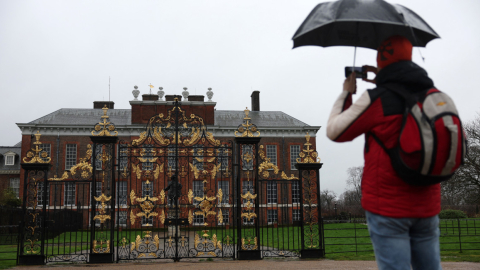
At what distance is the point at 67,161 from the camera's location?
1267 inches

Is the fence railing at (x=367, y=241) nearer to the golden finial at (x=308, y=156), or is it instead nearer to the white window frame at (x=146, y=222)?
the golden finial at (x=308, y=156)

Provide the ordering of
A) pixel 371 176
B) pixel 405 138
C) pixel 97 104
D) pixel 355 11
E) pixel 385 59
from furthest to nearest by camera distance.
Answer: pixel 97 104 < pixel 355 11 < pixel 385 59 < pixel 371 176 < pixel 405 138

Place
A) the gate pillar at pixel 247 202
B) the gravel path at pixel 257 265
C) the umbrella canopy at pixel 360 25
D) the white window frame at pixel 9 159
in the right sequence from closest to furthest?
the umbrella canopy at pixel 360 25 → the gravel path at pixel 257 265 → the gate pillar at pixel 247 202 → the white window frame at pixel 9 159

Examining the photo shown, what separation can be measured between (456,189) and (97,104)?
30379 mm

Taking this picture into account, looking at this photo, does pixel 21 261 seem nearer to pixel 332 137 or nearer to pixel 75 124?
pixel 332 137

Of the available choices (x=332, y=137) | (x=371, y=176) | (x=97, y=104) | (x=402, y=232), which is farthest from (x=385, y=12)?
(x=97, y=104)

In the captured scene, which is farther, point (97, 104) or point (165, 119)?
point (97, 104)

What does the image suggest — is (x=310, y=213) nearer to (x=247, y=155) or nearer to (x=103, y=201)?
(x=247, y=155)

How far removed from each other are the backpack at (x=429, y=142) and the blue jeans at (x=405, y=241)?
0.27m

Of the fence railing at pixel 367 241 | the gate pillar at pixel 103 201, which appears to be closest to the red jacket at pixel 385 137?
the gate pillar at pixel 103 201

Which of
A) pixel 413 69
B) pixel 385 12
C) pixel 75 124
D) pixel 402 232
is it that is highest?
pixel 75 124

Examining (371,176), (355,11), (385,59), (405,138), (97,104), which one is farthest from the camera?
(97,104)

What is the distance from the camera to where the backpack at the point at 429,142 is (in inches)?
85.8

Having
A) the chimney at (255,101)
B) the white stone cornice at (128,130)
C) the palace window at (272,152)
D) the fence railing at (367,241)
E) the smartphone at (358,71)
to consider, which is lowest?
the fence railing at (367,241)
